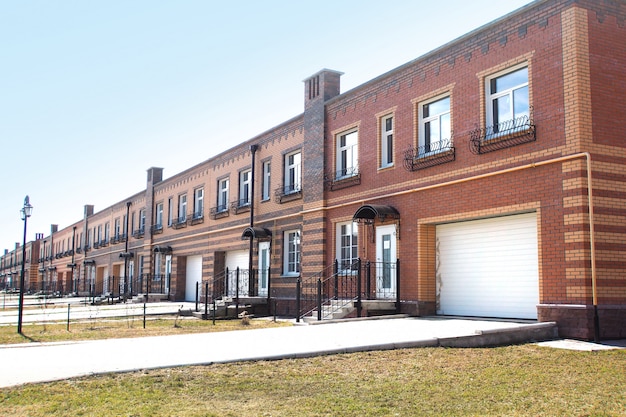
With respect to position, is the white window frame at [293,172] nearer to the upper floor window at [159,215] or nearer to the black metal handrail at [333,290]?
the black metal handrail at [333,290]

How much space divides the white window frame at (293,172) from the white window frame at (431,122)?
6328 mm

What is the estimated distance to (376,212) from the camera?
15.3m

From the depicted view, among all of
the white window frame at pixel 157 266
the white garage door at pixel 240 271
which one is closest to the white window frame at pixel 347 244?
the white garage door at pixel 240 271

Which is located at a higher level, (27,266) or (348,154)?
(348,154)

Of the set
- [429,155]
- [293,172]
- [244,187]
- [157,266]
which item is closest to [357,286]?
[429,155]

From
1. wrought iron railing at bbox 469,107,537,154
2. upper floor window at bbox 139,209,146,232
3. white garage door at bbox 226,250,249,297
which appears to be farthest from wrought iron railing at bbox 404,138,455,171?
upper floor window at bbox 139,209,146,232

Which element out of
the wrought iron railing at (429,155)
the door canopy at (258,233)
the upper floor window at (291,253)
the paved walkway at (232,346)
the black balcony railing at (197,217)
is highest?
the wrought iron railing at (429,155)

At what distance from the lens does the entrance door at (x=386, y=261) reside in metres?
15.7

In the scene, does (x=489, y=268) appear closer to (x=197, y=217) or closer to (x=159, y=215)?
(x=197, y=217)

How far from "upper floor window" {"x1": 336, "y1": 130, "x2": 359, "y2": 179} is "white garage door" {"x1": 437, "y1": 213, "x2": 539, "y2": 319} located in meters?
3.87

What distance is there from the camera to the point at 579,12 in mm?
11336

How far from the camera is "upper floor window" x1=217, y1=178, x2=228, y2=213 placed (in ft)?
86.1

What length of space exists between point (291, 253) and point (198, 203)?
9.44m

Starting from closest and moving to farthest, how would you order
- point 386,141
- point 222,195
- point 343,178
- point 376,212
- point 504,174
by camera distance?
point 504,174, point 376,212, point 386,141, point 343,178, point 222,195
